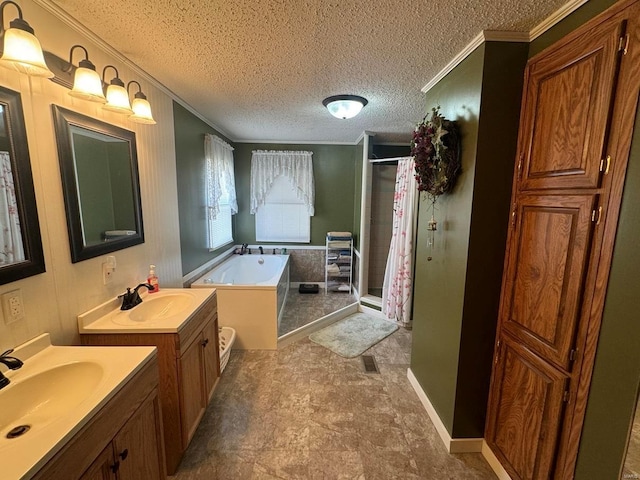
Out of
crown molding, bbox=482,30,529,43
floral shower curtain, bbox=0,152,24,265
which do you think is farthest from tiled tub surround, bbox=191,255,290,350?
crown molding, bbox=482,30,529,43

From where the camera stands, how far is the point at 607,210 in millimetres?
1041

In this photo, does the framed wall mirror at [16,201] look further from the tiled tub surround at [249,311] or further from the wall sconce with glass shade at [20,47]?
the tiled tub surround at [249,311]

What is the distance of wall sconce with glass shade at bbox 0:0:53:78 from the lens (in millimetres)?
986

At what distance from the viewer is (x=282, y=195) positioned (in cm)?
464

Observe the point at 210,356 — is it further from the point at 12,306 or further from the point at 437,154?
the point at 437,154

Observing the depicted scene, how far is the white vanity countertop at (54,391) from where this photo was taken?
0.75 metres

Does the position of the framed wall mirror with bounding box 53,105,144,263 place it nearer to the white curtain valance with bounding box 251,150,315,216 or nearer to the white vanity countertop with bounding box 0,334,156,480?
the white vanity countertop with bounding box 0,334,156,480

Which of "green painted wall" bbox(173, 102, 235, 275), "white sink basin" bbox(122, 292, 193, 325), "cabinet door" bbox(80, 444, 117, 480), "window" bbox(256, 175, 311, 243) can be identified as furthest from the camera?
"window" bbox(256, 175, 311, 243)

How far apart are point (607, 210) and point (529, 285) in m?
0.49

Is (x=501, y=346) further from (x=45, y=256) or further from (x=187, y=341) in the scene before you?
(x=45, y=256)

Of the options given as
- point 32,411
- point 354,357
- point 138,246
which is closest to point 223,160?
point 138,246

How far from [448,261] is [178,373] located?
1731 millimetres

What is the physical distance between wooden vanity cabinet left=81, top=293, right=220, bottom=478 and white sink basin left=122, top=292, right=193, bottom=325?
18 centimetres

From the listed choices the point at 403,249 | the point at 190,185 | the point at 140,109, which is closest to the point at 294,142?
the point at 190,185
